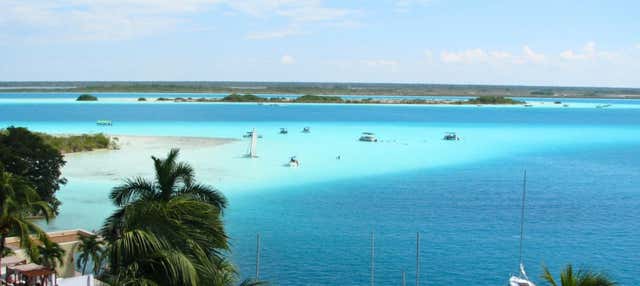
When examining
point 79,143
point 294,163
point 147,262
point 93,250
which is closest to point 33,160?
point 93,250

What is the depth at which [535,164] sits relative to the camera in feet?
173

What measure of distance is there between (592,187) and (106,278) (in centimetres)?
3686

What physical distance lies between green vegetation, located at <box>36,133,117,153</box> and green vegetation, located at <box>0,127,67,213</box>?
2135 cm

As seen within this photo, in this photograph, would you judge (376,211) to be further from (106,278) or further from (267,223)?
(106,278)

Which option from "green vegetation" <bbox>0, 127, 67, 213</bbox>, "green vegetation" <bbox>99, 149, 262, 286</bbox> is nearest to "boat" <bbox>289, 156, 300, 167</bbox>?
"green vegetation" <bbox>0, 127, 67, 213</bbox>

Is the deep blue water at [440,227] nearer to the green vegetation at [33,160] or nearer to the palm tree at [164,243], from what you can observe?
the green vegetation at [33,160]

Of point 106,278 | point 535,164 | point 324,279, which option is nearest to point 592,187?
point 535,164

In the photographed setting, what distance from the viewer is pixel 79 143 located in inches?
2132

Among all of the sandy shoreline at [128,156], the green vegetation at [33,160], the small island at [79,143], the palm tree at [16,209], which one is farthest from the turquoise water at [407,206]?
the palm tree at [16,209]

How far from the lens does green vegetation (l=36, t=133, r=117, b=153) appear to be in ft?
173

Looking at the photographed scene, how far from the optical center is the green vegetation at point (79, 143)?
173ft

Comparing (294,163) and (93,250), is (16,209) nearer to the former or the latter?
(93,250)

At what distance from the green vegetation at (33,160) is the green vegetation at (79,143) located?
21.4 metres

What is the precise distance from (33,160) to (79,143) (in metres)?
25.3
